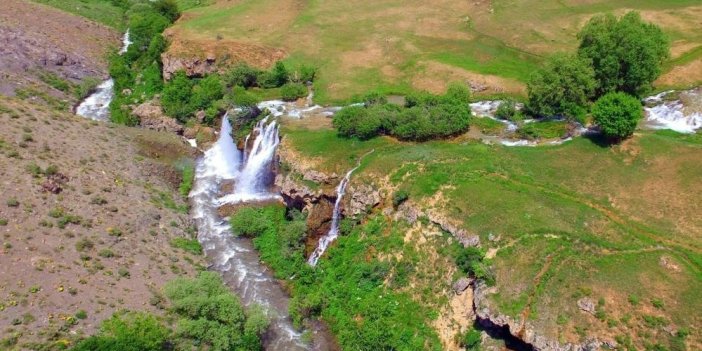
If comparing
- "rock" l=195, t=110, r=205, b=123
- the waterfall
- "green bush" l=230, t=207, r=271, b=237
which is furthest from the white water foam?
"rock" l=195, t=110, r=205, b=123

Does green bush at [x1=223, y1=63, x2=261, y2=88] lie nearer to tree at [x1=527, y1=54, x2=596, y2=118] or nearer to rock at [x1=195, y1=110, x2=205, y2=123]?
rock at [x1=195, y1=110, x2=205, y2=123]

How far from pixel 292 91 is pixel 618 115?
37747 millimetres

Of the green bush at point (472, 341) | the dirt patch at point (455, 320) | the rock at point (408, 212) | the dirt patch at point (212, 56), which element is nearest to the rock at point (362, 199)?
the rock at point (408, 212)

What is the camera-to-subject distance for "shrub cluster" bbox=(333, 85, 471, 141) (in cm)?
5556

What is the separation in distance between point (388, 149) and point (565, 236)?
19773 millimetres

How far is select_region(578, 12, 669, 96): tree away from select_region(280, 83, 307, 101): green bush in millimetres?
33429

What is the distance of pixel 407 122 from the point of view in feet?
184

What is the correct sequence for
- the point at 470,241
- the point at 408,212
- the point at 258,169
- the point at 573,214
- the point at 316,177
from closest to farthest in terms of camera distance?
the point at 470,241, the point at 573,214, the point at 408,212, the point at 316,177, the point at 258,169

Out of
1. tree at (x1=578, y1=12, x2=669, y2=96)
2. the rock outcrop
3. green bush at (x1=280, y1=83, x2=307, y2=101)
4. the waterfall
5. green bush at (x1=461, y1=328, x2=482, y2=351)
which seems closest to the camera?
the rock outcrop

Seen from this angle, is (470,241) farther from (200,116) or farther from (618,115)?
(200,116)

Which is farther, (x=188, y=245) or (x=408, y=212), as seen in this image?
(x=188, y=245)

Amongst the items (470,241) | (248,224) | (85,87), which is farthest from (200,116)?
(470,241)

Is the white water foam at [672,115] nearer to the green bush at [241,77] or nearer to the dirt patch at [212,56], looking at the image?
the green bush at [241,77]

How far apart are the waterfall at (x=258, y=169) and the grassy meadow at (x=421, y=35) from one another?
10.9m
